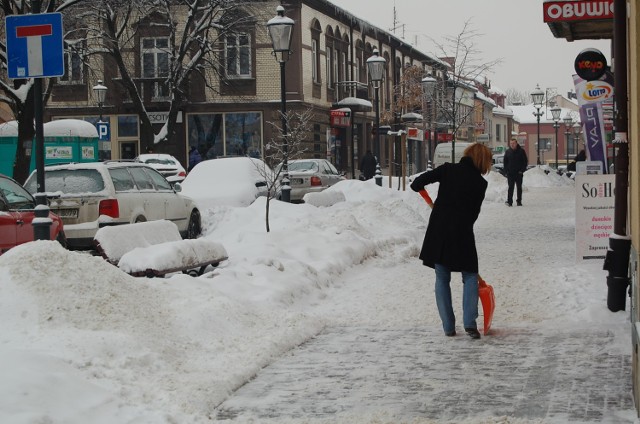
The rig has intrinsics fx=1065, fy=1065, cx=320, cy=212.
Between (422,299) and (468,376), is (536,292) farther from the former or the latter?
(468,376)

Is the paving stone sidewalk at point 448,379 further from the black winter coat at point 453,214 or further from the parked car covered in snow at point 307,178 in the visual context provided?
the parked car covered in snow at point 307,178

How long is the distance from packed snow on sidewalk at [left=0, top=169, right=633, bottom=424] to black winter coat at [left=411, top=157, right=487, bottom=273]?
34.4 inches

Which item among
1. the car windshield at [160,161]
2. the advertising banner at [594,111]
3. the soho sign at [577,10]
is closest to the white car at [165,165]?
the car windshield at [160,161]

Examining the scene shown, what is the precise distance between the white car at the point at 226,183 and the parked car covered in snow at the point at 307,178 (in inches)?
148

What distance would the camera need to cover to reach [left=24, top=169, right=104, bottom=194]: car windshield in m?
15.6

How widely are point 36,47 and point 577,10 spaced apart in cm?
644

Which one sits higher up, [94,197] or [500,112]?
[500,112]

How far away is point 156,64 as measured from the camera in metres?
45.0

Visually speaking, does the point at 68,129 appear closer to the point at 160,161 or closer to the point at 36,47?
the point at 160,161

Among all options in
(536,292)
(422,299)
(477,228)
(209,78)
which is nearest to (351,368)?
(422,299)

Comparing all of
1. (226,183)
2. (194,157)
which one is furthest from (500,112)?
(226,183)

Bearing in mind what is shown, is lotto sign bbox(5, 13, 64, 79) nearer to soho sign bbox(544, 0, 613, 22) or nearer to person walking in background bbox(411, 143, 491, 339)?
person walking in background bbox(411, 143, 491, 339)

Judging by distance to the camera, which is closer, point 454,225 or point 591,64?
point 454,225

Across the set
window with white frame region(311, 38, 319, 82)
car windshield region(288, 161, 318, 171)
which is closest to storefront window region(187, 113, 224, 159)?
window with white frame region(311, 38, 319, 82)
